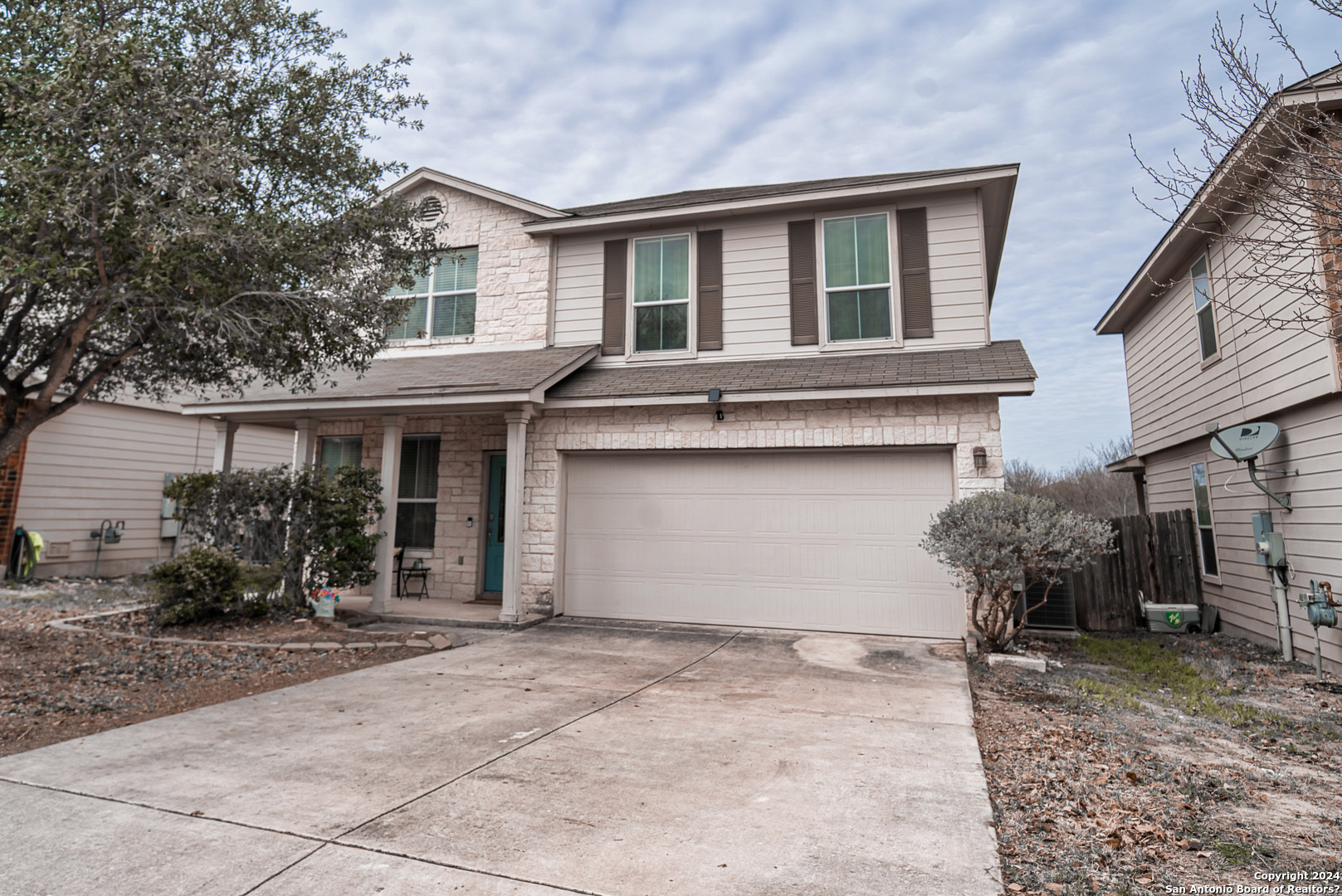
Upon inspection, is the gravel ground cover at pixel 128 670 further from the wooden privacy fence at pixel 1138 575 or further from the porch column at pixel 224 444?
the wooden privacy fence at pixel 1138 575

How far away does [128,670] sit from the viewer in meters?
6.04

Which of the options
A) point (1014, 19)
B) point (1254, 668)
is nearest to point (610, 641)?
point (1254, 668)

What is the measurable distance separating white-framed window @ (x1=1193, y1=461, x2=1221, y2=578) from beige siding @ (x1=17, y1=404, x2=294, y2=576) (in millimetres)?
14882

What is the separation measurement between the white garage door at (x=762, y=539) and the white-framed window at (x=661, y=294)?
5.80 ft

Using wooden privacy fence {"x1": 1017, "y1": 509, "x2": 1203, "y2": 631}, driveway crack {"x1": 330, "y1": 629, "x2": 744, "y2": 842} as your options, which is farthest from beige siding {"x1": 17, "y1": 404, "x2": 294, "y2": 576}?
wooden privacy fence {"x1": 1017, "y1": 509, "x2": 1203, "y2": 631}

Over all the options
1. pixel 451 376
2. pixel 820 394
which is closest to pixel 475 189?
pixel 451 376

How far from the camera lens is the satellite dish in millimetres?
7375

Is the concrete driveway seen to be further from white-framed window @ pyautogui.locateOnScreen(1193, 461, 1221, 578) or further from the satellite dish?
white-framed window @ pyautogui.locateOnScreen(1193, 461, 1221, 578)

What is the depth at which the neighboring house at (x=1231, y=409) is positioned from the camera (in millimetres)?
6777

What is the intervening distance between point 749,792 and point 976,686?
10.8ft

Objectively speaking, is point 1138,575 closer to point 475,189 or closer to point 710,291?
point 710,291

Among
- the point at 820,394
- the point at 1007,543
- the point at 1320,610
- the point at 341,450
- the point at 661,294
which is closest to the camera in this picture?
the point at 1320,610

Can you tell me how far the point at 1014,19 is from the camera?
862 centimetres

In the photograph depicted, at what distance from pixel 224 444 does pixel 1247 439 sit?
13.1 metres
